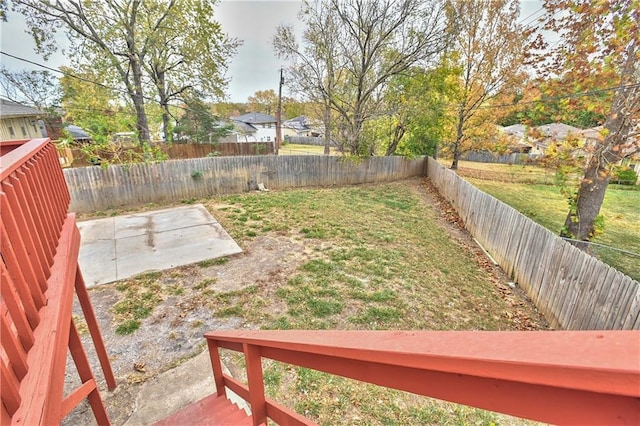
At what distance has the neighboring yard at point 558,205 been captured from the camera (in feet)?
21.3

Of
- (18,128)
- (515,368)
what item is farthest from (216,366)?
(18,128)

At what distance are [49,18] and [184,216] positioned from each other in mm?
9481

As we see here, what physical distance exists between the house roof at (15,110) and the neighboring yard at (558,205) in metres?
21.5

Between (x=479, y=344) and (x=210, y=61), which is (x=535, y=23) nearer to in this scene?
(x=479, y=344)

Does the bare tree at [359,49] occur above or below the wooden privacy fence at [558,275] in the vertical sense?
above

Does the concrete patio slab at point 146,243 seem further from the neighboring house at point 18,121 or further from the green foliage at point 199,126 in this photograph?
the neighboring house at point 18,121

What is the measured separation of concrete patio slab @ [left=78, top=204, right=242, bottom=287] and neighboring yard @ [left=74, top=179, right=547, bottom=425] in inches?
13.6

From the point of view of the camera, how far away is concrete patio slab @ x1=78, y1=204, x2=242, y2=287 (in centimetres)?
516

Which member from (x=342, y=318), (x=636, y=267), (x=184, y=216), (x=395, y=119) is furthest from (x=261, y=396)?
(x=395, y=119)

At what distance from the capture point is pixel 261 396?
148cm

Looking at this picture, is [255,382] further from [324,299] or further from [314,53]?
[314,53]

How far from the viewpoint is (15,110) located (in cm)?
1455

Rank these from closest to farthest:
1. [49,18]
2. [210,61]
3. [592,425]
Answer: [592,425] < [49,18] < [210,61]

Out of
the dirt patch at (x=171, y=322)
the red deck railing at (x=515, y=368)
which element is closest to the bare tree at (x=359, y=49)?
the dirt patch at (x=171, y=322)
